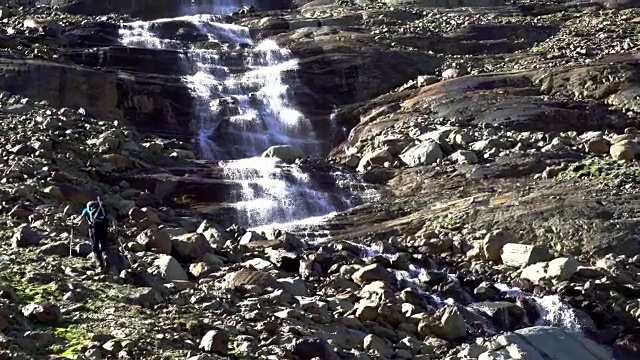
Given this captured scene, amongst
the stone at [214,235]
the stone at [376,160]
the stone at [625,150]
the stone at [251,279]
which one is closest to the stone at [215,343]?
the stone at [251,279]

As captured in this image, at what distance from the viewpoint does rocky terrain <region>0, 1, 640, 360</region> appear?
38.9ft

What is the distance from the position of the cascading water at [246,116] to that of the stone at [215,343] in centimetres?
1156

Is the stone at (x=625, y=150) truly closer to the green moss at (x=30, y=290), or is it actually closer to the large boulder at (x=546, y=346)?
the large boulder at (x=546, y=346)

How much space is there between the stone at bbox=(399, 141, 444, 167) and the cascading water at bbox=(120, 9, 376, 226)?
202cm

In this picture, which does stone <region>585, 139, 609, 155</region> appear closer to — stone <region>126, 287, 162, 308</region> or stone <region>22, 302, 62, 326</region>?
stone <region>126, 287, 162, 308</region>

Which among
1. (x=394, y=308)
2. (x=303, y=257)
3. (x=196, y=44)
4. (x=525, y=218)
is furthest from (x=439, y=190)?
(x=196, y=44)

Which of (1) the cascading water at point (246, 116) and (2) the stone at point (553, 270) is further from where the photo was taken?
(1) the cascading water at point (246, 116)

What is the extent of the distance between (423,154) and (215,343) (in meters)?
15.8

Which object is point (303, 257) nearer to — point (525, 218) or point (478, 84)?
point (525, 218)

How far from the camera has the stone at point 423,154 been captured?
25172mm

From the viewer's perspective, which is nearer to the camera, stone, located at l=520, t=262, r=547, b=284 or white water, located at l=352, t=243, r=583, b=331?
white water, located at l=352, t=243, r=583, b=331

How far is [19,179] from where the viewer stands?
61.0ft

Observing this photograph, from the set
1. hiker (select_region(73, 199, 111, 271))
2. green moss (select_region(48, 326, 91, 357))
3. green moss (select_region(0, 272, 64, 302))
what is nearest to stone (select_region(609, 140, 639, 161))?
hiker (select_region(73, 199, 111, 271))

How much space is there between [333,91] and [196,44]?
28.5 feet
